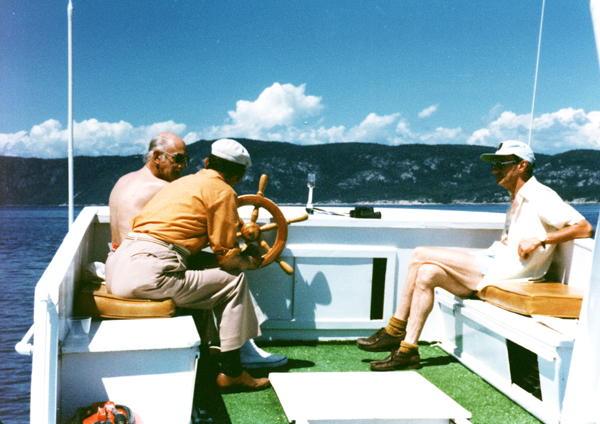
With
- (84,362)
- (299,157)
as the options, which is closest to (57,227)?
(299,157)

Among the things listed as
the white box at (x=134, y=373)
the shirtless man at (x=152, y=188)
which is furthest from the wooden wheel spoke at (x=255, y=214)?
the white box at (x=134, y=373)

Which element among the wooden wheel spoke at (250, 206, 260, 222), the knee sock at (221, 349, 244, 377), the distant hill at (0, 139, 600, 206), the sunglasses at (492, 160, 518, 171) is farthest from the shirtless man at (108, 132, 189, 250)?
the distant hill at (0, 139, 600, 206)

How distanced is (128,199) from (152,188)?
0.40ft

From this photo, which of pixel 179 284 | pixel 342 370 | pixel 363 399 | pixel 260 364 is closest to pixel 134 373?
pixel 179 284

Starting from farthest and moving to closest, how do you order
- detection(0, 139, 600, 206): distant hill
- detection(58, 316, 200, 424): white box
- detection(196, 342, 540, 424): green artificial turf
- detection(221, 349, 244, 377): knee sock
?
detection(0, 139, 600, 206): distant hill → detection(221, 349, 244, 377): knee sock → detection(196, 342, 540, 424): green artificial turf → detection(58, 316, 200, 424): white box

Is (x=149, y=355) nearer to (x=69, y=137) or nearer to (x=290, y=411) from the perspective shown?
(x=290, y=411)

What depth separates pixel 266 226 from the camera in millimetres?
2842

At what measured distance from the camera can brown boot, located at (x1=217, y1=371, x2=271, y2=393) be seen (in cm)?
228

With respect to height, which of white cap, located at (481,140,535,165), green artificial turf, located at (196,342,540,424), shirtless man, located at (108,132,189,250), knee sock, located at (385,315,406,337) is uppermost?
white cap, located at (481,140,535,165)

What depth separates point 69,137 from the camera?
13.9 ft

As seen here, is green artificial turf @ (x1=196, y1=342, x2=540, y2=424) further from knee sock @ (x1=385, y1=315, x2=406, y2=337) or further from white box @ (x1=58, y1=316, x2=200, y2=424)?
white box @ (x1=58, y1=316, x2=200, y2=424)

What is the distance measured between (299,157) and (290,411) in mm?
52720

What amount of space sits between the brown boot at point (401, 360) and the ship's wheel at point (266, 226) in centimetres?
65

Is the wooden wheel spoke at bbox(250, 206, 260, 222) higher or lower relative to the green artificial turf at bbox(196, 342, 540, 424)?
higher
